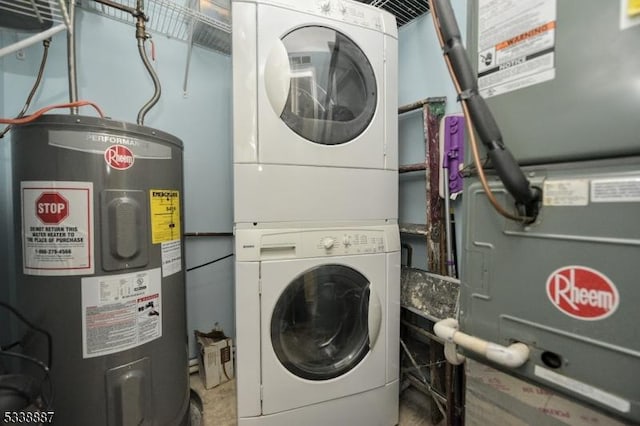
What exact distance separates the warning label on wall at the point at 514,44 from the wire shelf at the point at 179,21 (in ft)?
4.29

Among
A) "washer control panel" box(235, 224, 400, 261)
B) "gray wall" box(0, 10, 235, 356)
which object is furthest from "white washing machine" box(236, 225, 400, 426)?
"gray wall" box(0, 10, 235, 356)

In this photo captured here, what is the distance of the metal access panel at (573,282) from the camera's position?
419 mm

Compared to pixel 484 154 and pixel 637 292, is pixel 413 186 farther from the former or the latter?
pixel 637 292

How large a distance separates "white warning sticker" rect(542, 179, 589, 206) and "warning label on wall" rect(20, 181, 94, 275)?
1.14 m

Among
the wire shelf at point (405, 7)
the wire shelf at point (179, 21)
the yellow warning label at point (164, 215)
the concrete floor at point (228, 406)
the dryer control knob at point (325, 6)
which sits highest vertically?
the wire shelf at point (405, 7)

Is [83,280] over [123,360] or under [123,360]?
over

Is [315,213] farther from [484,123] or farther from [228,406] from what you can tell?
[228,406]

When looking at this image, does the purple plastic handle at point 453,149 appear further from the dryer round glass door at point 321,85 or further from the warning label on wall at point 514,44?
the warning label on wall at point 514,44

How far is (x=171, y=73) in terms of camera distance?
155 centimetres

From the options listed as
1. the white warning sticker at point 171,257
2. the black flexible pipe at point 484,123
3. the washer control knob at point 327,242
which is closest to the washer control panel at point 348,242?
the washer control knob at point 327,242

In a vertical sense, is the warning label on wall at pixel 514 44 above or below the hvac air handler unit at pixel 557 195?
above

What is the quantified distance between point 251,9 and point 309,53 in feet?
0.79

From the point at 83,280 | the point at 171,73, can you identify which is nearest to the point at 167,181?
the point at 83,280

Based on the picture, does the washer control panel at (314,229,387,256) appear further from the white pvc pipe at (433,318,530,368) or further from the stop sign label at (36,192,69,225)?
the stop sign label at (36,192,69,225)
